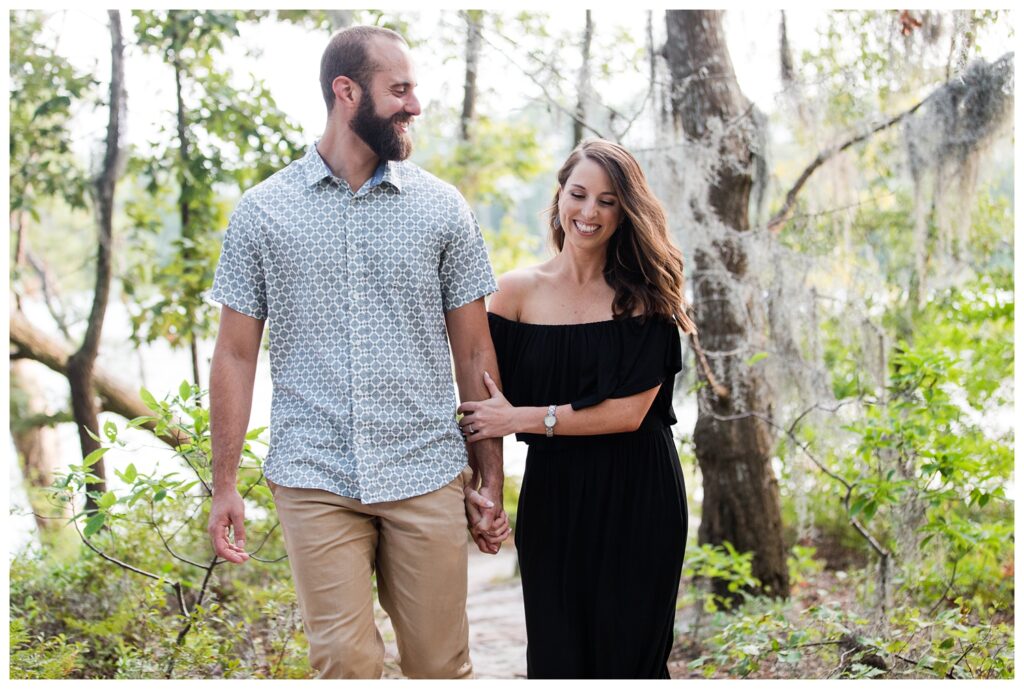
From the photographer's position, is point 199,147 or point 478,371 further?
point 199,147

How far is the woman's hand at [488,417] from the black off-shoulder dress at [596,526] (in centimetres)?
15

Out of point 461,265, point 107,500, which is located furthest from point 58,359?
point 461,265

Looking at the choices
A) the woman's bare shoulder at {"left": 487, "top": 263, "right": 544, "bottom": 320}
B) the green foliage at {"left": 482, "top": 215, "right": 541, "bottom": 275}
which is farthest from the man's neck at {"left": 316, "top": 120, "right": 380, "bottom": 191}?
the green foliage at {"left": 482, "top": 215, "right": 541, "bottom": 275}

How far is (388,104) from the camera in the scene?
229 centimetres

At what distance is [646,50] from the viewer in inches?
171

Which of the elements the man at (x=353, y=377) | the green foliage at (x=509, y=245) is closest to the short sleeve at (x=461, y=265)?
the man at (x=353, y=377)

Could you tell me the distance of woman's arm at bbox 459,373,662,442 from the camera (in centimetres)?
246

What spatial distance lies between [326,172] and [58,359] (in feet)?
11.4

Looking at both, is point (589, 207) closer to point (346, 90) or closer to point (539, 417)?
point (539, 417)

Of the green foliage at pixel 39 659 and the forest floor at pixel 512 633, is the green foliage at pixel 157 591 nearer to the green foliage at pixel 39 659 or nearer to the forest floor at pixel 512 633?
the green foliage at pixel 39 659

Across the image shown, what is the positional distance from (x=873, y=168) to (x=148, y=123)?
3.85 m

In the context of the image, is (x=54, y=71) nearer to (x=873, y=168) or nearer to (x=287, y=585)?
(x=287, y=585)

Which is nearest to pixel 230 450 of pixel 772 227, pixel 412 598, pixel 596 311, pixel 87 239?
pixel 412 598

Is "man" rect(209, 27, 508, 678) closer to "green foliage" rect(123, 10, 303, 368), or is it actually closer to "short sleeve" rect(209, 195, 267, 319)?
"short sleeve" rect(209, 195, 267, 319)
